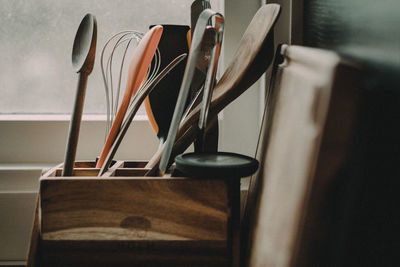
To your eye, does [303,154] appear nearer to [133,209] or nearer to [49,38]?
[133,209]

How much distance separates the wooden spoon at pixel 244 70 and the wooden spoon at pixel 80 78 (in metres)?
0.10

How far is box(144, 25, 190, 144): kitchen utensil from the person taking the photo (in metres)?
0.55

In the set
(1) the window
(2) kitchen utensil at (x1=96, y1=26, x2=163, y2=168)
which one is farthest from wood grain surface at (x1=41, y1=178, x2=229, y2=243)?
(1) the window

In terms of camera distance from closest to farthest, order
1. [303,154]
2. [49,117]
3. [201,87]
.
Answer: [303,154] → [201,87] → [49,117]

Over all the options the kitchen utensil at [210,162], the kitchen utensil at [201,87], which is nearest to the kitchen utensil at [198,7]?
the kitchen utensil at [201,87]

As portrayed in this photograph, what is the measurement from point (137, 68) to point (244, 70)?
0.15 metres

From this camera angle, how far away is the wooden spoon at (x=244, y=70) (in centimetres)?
41

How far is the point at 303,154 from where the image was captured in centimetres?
29

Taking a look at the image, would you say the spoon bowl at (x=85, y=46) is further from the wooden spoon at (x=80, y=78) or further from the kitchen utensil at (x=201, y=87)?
the kitchen utensil at (x=201, y=87)

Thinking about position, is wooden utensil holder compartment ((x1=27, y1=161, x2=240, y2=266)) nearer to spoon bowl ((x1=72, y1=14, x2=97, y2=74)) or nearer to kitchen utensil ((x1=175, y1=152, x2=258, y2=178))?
kitchen utensil ((x1=175, y1=152, x2=258, y2=178))

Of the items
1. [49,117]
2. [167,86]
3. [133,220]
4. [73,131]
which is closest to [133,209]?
[133,220]

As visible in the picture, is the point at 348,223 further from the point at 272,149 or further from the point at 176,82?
the point at 176,82

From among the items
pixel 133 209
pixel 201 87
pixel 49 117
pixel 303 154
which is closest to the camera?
pixel 303 154

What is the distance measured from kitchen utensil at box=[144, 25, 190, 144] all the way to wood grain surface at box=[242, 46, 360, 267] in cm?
21
